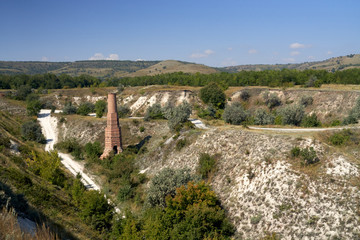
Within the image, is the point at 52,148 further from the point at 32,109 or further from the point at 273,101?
the point at 273,101

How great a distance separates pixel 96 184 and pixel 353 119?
42.4 meters

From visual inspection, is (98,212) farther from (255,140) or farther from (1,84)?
(1,84)

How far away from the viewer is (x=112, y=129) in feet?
131

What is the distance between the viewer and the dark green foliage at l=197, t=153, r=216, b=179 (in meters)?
27.9

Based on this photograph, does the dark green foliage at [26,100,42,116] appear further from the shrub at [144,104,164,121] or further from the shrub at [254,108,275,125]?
the shrub at [254,108,275,125]

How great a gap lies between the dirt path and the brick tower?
466 cm

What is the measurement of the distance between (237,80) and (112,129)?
75.7m

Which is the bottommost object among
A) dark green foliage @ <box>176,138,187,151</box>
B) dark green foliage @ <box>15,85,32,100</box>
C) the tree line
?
dark green foliage @ <box>176,138,187,151</box>

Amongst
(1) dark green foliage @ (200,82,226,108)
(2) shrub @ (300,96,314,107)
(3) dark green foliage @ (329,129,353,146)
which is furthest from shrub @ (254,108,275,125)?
(1) dark green foliage @ (200,82,226,108)

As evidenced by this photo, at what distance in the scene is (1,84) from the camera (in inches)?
4154

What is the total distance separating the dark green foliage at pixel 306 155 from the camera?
22391 millimetres

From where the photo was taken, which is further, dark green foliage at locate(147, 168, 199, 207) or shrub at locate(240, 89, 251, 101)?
shrub at locate(240, 89, 251, 101)

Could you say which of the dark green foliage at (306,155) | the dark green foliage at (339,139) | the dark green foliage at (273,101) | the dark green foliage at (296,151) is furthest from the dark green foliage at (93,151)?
the dark green foliage at (273,101)

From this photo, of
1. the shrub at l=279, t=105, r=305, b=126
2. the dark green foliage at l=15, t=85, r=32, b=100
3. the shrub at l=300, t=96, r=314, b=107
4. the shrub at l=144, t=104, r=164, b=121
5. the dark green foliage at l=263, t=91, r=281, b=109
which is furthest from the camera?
the dark green foliage at l=15, t=85, r=32, b=100
